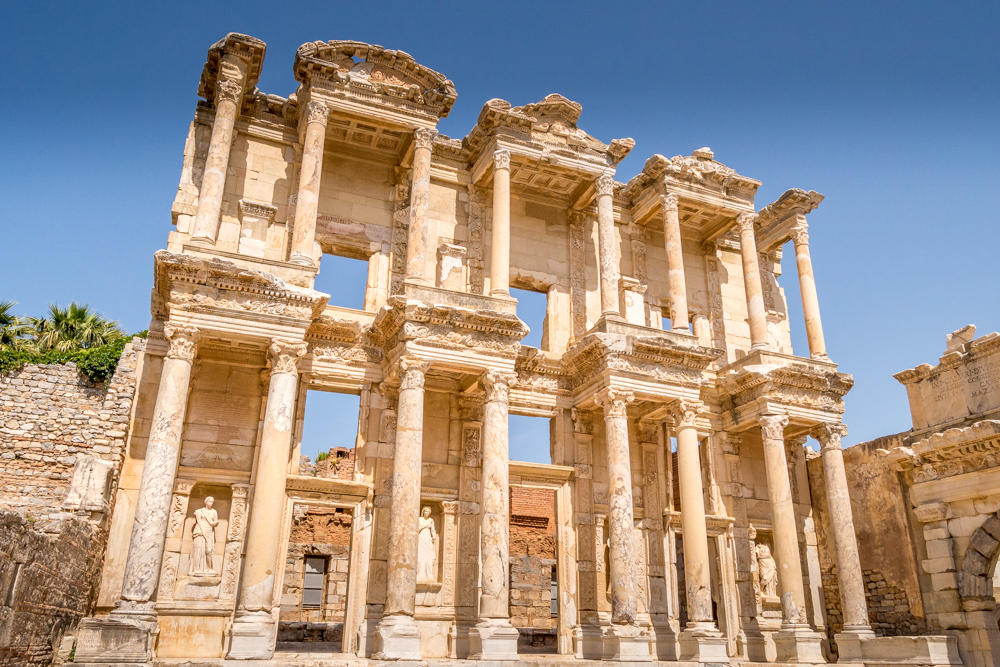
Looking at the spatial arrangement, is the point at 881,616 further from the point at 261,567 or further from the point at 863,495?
the point at 261,567

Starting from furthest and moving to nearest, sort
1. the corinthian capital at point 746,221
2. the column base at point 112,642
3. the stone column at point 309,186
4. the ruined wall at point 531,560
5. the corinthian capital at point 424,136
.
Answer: the ruined wall at point 531,560, the corinthian capital at point 746,221, the corinthian capital at point 424,136, the stone column at point 309,186, the column base at point 112,642

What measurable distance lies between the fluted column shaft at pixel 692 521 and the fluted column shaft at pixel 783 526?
1.69 meters

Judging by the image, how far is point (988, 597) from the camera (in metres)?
17.0

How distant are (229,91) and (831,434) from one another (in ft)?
50.3

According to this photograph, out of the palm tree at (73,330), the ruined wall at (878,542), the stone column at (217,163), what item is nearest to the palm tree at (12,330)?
the palm tree at (73,330)

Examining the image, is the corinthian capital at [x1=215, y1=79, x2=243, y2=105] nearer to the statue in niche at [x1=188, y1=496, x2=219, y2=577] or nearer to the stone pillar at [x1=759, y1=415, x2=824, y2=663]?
the statue in niche at [x1=188, y1=496, x2=219, y2=577]

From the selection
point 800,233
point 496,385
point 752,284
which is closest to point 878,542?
point 752,284

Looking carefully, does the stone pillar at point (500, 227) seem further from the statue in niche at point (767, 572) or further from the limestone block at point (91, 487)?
the limestone block at point (91, 487)

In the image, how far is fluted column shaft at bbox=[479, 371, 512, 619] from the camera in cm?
1442

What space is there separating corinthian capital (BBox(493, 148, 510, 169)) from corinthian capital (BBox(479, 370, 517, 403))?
5.05 m

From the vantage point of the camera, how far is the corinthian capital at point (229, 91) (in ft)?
53.8

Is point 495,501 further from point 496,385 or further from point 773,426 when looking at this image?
point 773,426

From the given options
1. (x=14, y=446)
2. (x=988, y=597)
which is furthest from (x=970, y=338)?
(x=14, y=446)

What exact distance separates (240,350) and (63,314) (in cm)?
1550
